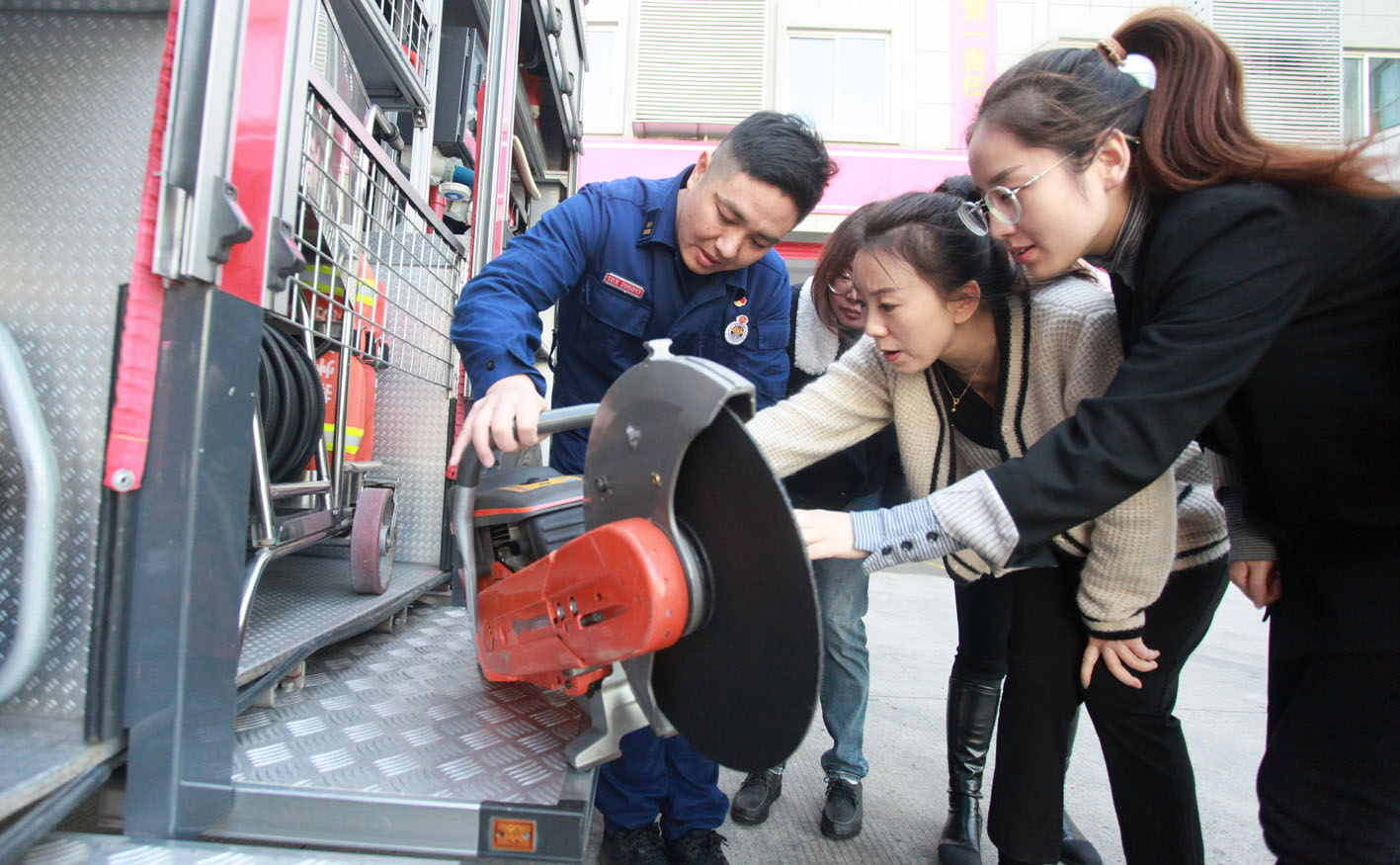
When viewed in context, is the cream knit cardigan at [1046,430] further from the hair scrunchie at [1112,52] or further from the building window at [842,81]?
the building window at [842,81]

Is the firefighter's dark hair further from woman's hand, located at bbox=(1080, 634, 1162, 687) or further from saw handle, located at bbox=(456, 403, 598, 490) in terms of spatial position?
woman's hand, located at bbox=(1080, 634, 1162, 687)

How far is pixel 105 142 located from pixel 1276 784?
6.32 feet

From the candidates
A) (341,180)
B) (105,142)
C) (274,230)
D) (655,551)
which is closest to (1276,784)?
(655,551)

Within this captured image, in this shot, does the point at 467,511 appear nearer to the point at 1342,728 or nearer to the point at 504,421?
the point at 504,421

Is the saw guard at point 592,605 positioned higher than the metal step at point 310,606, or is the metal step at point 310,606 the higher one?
the saw guard at point 592,605

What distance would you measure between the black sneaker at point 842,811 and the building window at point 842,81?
1013cm

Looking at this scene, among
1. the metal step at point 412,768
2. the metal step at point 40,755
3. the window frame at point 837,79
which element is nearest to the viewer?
the metal step at point 40,755

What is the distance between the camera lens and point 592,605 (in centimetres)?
105

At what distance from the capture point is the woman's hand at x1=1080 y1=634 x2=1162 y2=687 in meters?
1.32

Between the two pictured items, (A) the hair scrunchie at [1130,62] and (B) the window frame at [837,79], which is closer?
(A) the hair scrunchie at [1130,62]

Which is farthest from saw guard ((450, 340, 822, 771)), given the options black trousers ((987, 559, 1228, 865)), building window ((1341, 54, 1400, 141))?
building window ((1341, 54, 1400, 141))

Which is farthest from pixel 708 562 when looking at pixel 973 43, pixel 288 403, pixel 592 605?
pixel 973 43

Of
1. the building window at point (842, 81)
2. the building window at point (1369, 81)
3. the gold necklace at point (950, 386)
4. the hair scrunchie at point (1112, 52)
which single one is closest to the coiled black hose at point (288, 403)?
the gold necklace at point (950, 386)

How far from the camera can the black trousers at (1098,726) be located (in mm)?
1368
